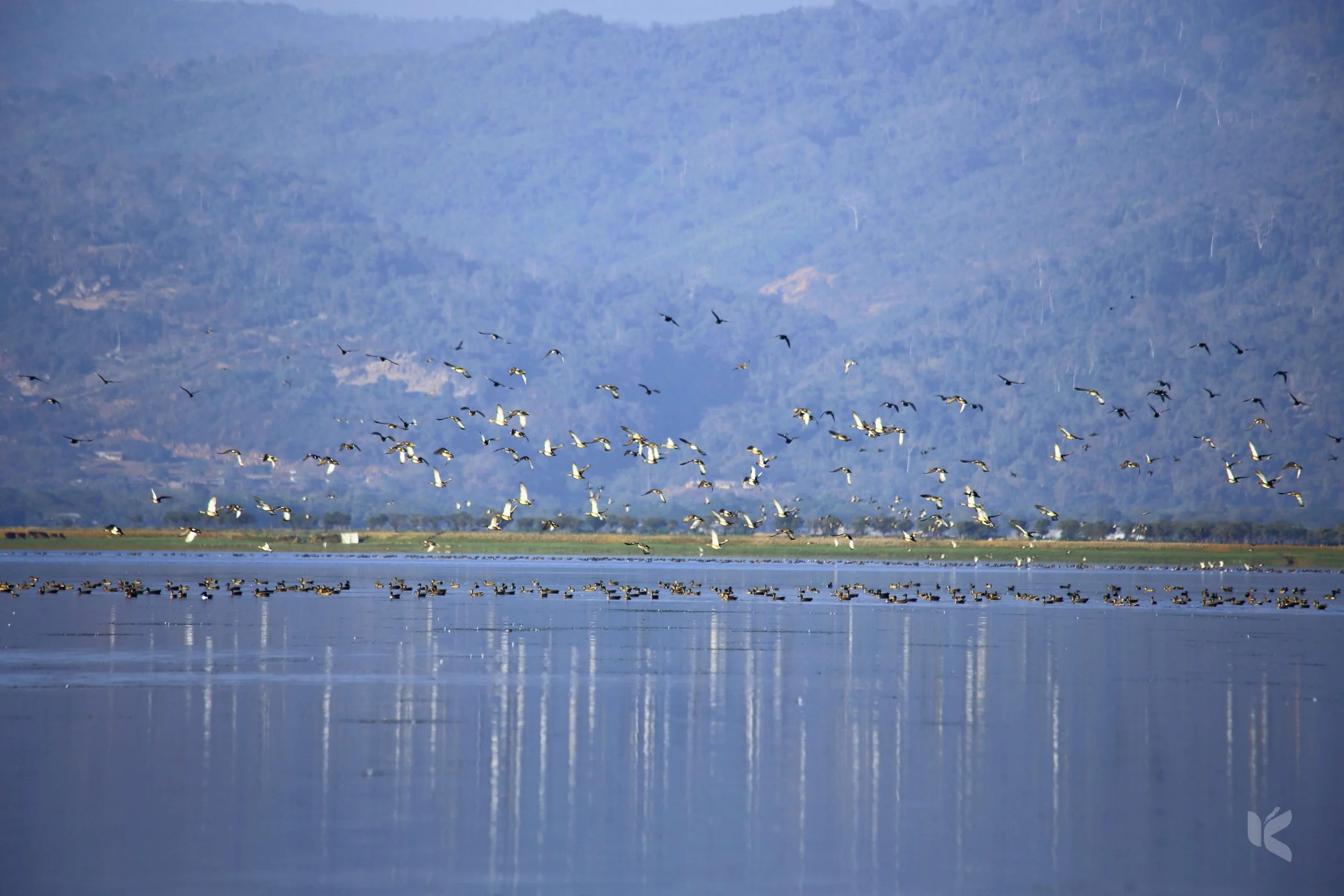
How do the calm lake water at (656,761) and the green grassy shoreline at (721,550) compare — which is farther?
the green grassy shoreline at (721,550)

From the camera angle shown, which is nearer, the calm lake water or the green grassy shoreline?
the calm lake water

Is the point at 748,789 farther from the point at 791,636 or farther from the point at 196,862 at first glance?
the point at 791,636

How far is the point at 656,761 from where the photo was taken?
31.2 metres

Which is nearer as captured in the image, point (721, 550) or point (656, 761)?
point (656, 761)

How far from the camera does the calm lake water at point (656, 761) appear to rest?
23.8m

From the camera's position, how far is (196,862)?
23.6m

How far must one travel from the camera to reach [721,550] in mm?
→ 164250

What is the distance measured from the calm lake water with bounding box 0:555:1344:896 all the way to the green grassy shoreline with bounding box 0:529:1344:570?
315ft

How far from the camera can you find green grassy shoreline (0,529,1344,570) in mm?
152625

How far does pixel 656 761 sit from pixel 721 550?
133 metres

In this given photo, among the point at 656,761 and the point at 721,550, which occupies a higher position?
the point at 656,761

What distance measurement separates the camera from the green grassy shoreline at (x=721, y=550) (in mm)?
152625

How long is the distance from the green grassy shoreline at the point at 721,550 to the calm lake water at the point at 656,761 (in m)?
96.2

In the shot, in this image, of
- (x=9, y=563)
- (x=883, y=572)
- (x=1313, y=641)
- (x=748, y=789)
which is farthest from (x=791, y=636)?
(x=9, y=563)
